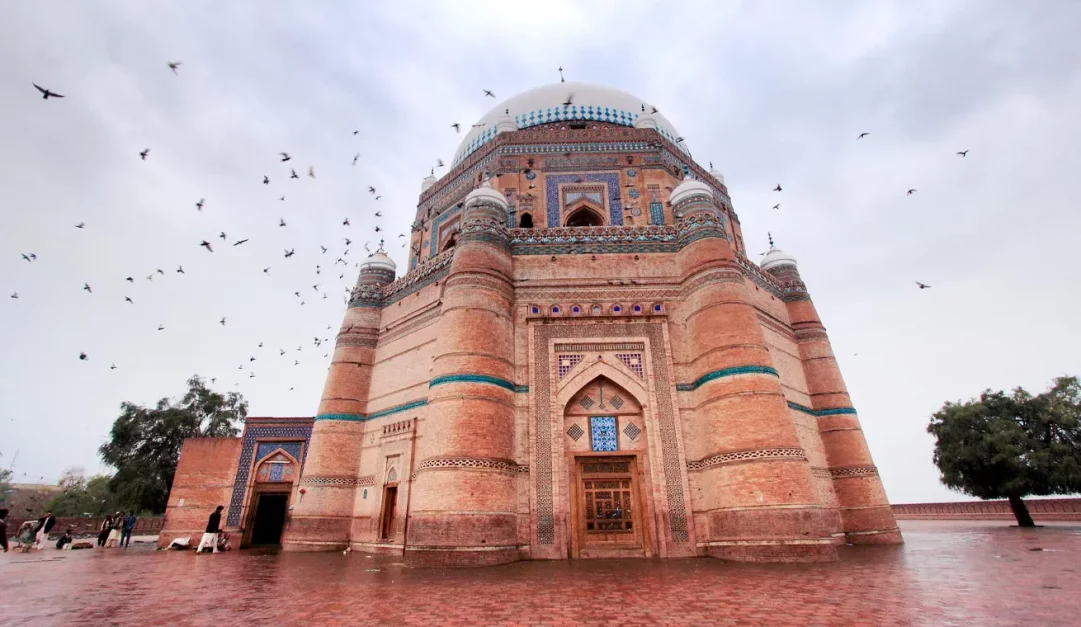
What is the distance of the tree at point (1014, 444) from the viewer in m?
14.7

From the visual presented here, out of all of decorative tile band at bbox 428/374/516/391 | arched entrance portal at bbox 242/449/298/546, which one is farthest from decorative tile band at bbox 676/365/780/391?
arched entrance portal at bbox 242/449/298/546

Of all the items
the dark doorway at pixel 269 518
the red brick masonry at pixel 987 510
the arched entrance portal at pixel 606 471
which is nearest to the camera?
the arched entrance portal at pixel 606 471

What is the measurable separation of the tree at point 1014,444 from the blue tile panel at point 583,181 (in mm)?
13277

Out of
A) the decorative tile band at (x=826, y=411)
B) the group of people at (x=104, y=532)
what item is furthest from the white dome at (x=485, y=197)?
the group of people at (x=104, y=532)

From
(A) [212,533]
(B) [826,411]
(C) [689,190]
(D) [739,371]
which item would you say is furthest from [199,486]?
(B) [826,411]

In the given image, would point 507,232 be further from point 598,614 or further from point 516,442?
point 598,614

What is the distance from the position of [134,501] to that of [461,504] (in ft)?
70.5

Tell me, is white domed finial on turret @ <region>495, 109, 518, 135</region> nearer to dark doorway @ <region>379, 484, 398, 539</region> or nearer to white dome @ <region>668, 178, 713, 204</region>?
white dome @ <region>668, 178, 713, 204</region>

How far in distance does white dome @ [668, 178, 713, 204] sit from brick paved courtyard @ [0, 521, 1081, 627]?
7.43 metres

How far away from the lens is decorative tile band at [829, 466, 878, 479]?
1120 cm

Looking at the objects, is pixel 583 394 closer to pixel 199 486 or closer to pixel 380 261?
pixel 380 261

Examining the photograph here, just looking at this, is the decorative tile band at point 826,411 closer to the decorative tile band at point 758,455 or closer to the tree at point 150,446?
the decorative tile band at point 758,455

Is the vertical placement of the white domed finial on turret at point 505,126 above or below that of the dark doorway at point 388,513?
above

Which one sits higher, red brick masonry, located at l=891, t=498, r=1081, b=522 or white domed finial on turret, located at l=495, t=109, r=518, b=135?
white domed finial on turret, located at l=495, t=109, r=518, b=135
